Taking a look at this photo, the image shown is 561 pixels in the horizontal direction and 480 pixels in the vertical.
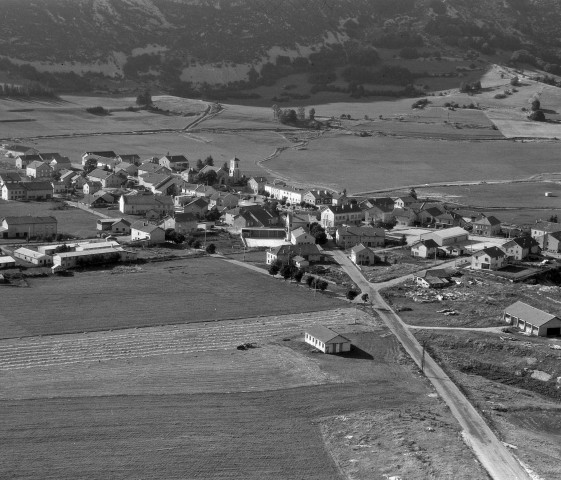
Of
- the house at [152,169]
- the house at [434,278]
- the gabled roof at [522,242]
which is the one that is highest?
the house at [152,169]

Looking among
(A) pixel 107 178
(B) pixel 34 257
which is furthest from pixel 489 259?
(A) pixel 107 178

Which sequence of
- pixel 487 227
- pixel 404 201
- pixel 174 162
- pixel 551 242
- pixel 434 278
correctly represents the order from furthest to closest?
pixel 174 162, pixel 404 201, pixel 487 227, pixel 551 242, pixel 434 278

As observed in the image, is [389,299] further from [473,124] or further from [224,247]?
[473,124]

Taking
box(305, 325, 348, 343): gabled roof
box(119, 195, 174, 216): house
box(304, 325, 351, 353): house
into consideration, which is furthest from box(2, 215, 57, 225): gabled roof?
box(304, 325, 351, 353): house

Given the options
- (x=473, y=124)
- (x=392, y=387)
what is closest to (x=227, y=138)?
(x=473, y=124)

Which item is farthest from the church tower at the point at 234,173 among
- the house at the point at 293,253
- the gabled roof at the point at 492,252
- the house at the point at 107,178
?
the gabled roof at the point at 492,252

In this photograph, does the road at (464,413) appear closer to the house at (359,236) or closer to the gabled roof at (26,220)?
the house at (359,236)

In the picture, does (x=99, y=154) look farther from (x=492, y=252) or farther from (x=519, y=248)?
(x=492, y=252)
